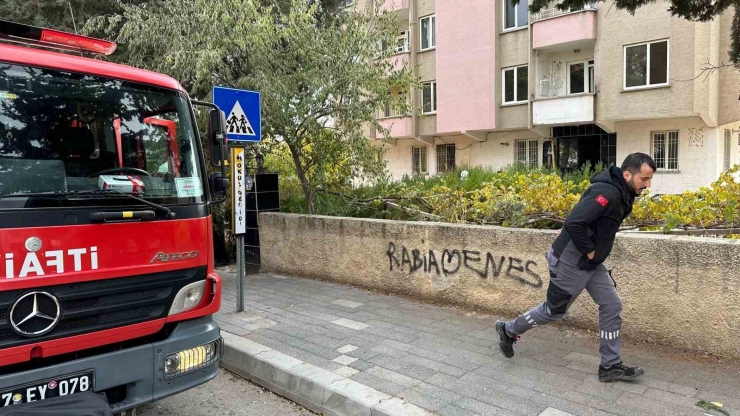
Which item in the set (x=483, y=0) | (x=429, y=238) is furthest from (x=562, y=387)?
(x=483, y=0)

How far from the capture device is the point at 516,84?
21062 millimetres

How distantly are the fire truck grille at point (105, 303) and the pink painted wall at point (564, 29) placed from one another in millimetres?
18745

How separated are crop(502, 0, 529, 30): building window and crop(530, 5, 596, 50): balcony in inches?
24.5

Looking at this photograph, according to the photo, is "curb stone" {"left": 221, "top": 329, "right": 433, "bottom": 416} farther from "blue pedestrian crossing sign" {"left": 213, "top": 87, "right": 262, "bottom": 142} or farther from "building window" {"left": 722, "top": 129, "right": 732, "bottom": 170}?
"building window" {"left": 722, "top": 129, "right": 732, "bottom": 170}

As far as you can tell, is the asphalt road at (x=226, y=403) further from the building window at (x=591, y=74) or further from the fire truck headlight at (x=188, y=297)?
the building window at (x=591, y=74)

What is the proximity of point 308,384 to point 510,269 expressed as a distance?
2.54m

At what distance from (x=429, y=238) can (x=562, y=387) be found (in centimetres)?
266

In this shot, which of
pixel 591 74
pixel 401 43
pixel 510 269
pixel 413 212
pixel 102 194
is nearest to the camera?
pixel 102 194

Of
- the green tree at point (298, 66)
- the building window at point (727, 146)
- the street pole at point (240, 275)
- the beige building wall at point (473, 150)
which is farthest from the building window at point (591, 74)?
the street pole at point (240, 275)

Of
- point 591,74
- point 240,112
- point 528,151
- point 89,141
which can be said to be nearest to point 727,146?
point 591,74

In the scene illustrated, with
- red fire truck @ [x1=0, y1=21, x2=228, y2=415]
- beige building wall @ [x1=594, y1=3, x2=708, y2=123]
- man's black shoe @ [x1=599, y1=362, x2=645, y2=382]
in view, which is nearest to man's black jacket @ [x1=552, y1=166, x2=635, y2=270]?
man's black shoe @ [x1=599, y1=362, x2=645, y2=382]

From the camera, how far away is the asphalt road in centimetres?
398

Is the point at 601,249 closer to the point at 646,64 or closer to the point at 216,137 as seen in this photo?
the point at 216,137

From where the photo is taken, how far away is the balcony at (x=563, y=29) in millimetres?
18453
